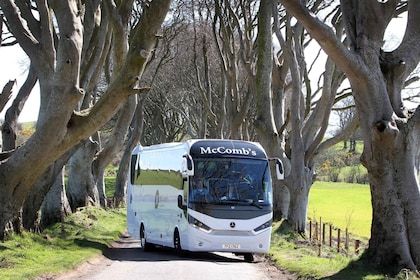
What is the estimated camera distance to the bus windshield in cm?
1989

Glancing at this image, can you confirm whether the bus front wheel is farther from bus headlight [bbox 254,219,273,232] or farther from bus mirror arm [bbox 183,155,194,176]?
bus headlight [bbox 254,219,273,232]

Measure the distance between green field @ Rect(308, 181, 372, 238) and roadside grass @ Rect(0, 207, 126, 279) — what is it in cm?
955

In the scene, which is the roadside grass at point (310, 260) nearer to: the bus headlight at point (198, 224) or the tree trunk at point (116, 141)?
the bus headlight at point (198, 224)

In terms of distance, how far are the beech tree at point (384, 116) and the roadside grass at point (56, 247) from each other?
6.41 metres

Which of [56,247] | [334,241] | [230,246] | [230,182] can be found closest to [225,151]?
[230,182]

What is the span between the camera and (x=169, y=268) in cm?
1716

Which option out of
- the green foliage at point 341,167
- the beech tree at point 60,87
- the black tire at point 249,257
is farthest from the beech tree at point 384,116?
the green foliage at point 341,167

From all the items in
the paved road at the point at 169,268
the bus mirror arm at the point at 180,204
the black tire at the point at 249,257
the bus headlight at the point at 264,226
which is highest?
the bus mirror arm at the point at 180,204

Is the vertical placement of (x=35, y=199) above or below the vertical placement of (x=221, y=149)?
below

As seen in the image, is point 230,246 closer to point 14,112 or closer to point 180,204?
point 180,204

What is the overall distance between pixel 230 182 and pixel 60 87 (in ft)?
19.0

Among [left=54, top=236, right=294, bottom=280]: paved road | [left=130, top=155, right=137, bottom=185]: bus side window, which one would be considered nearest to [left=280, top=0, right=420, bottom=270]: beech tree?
[left=54, top=236, right=294, bottom=280]: paved road

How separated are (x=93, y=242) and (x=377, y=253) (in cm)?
1019

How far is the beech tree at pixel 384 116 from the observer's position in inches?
539
